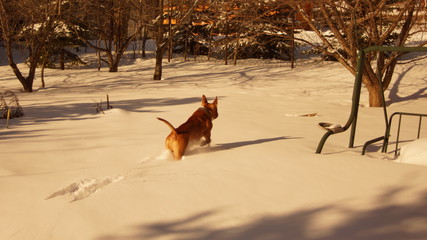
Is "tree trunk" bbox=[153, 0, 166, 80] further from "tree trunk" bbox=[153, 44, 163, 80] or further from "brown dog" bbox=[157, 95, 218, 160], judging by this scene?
"brown dog" bbox=[157, 95, 218, 160]

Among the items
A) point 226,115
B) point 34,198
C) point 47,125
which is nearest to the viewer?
point 34,198

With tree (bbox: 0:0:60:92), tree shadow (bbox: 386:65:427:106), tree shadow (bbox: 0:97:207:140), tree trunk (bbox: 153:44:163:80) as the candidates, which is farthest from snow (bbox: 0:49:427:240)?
tree trunk (bbox: 153:44:163:80)

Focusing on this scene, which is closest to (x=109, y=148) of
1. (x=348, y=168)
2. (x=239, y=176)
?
(x=239, y=176)

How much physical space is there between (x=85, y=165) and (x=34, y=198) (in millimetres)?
1122

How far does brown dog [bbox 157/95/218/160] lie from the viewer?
13.6 feet

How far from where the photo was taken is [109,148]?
197 inches

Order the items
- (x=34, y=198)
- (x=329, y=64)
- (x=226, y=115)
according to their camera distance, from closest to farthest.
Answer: (x=34, y=198) → (x=226, y=115) → (x=329, y=64)

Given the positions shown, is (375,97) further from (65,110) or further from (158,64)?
(158,64)

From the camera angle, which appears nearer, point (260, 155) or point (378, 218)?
point (378, 218)

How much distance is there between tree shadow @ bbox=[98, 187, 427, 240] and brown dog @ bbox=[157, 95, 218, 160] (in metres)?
1.61

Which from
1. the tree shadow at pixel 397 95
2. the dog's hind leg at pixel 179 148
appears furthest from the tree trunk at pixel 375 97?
the dog's hind leg at pixel 179 148

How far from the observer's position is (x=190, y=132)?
4.31m

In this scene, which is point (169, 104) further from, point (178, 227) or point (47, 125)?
point (178, 227)

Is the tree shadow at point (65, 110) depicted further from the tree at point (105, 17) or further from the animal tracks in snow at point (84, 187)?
the tree at point (105, 17)
